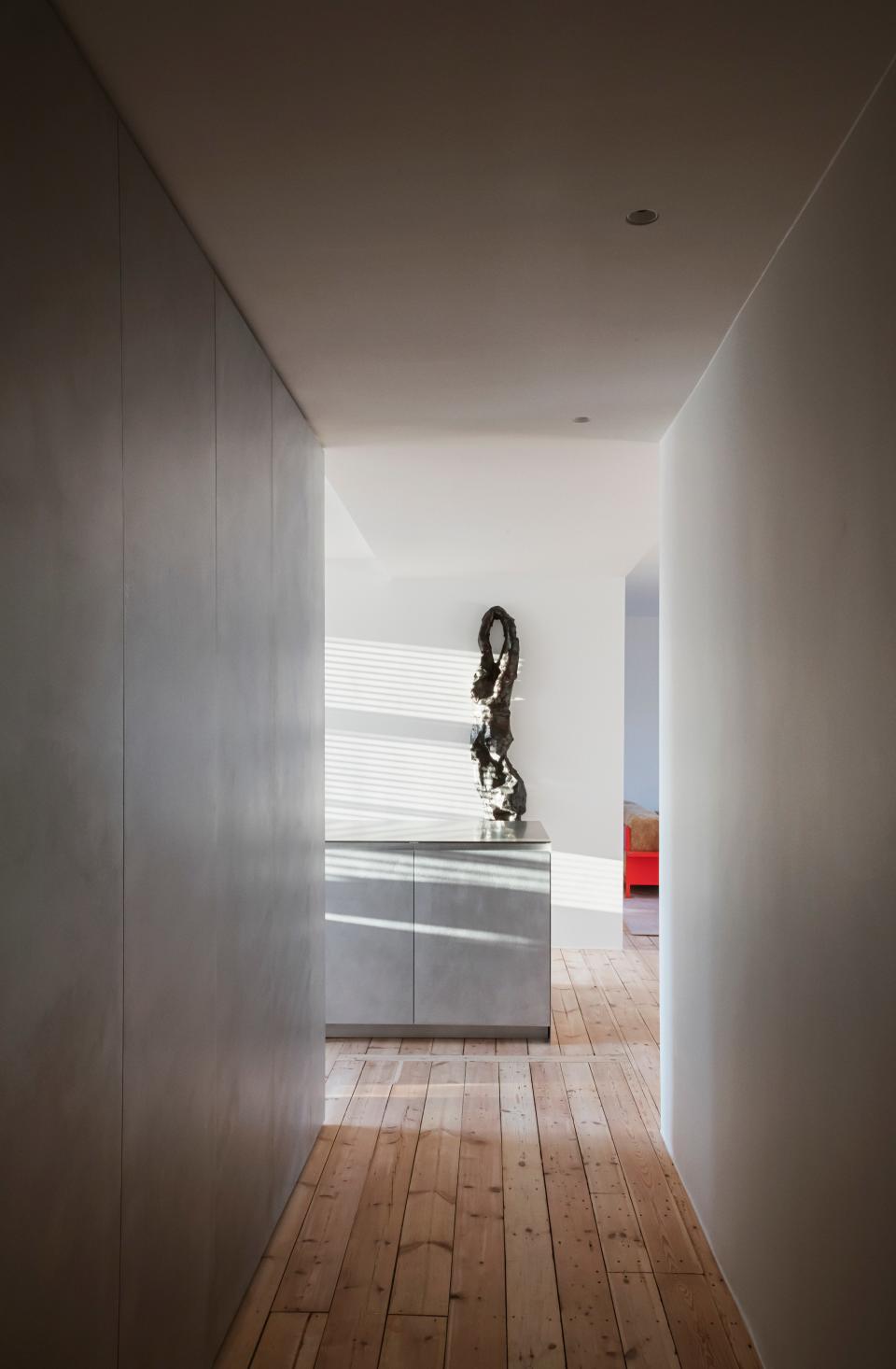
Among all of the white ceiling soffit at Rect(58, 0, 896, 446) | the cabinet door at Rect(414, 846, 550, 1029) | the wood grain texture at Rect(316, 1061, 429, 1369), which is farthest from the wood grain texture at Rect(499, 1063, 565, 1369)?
the white ceiling soffit at Rect(58, 0, 896, 446)

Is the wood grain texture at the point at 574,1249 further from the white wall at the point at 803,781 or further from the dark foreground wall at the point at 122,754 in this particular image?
the dark foreground wall at the point at 122,754

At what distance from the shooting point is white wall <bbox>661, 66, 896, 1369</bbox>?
1.60 m

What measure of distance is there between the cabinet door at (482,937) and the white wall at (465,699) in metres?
2.20

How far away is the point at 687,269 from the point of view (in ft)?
7.48

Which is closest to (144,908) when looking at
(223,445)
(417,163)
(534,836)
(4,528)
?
(4,528)

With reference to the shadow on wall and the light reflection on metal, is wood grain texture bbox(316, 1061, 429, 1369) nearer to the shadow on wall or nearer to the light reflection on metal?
Result: the light reflection on metal

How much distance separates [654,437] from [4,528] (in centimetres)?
275

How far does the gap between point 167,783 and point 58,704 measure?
53 cm

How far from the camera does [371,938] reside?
5059 millimetres

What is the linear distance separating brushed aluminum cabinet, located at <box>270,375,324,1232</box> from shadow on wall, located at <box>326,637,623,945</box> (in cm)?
347

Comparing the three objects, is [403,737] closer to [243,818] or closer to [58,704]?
[243,818]

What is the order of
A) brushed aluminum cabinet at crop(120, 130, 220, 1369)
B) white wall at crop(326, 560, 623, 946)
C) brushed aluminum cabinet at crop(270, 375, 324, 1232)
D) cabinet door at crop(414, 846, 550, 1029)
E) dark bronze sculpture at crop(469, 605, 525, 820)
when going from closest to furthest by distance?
brushed aluminum cabinet at crop(120, 130, 220, 1369)
brushed aluminum cabinet at crop(270, 375, 324, 1232)
cabinet door at crop(414, 846, 550, 1029)
dark bronze sculpture at crop(469, 605, 525, 820)
white wall at crop(326, 560, 623, 946)

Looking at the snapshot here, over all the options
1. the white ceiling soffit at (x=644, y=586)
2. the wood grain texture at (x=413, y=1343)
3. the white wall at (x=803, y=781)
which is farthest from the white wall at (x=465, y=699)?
the wood grain texture at (x=413, y=1343)

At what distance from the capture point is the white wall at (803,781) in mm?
1599
